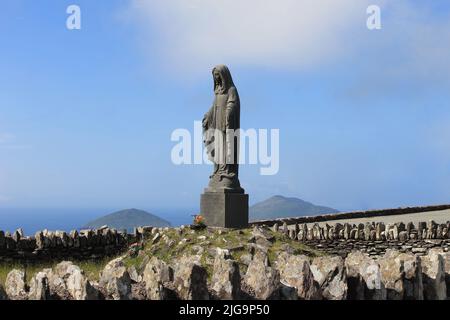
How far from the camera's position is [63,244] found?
15.9 m

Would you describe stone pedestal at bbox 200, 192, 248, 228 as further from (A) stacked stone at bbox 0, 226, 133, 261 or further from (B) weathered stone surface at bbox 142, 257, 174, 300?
(B) weathered stone surface at bbox 142, 257, 174, 300

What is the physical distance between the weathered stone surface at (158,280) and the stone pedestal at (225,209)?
35.4 ft

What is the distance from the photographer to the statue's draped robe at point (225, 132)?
56.1ft

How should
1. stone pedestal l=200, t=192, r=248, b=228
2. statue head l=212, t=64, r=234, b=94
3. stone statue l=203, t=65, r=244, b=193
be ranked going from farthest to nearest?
statue head l=212, t=64, r=234, b=94, stone statue l=203, t=65, r=244, b=193, stone pedestal l=200, t=192, r=248, b=228

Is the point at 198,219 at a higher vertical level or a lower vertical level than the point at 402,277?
lower

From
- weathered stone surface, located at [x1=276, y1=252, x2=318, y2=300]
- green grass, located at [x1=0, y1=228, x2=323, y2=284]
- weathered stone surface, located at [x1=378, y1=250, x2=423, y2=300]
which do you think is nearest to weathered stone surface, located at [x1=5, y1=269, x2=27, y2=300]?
weathered stone surface, located at [x1=276, y1=252, x2=318, y2=300]

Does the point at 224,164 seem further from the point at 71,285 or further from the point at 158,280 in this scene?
the point at 71,285

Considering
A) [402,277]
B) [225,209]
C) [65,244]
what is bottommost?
[65,244]

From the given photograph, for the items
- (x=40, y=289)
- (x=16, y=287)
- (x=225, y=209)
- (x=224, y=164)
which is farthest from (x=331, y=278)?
(x=224, y=164)

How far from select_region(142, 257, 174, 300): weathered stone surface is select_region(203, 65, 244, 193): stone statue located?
11084 millimetres

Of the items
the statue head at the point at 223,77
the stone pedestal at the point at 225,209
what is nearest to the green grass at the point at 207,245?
the stone pedestal at the point at 225,209

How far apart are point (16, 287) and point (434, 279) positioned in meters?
4.62

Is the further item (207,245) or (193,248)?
(207,245)

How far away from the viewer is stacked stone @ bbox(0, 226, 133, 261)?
1514cm
